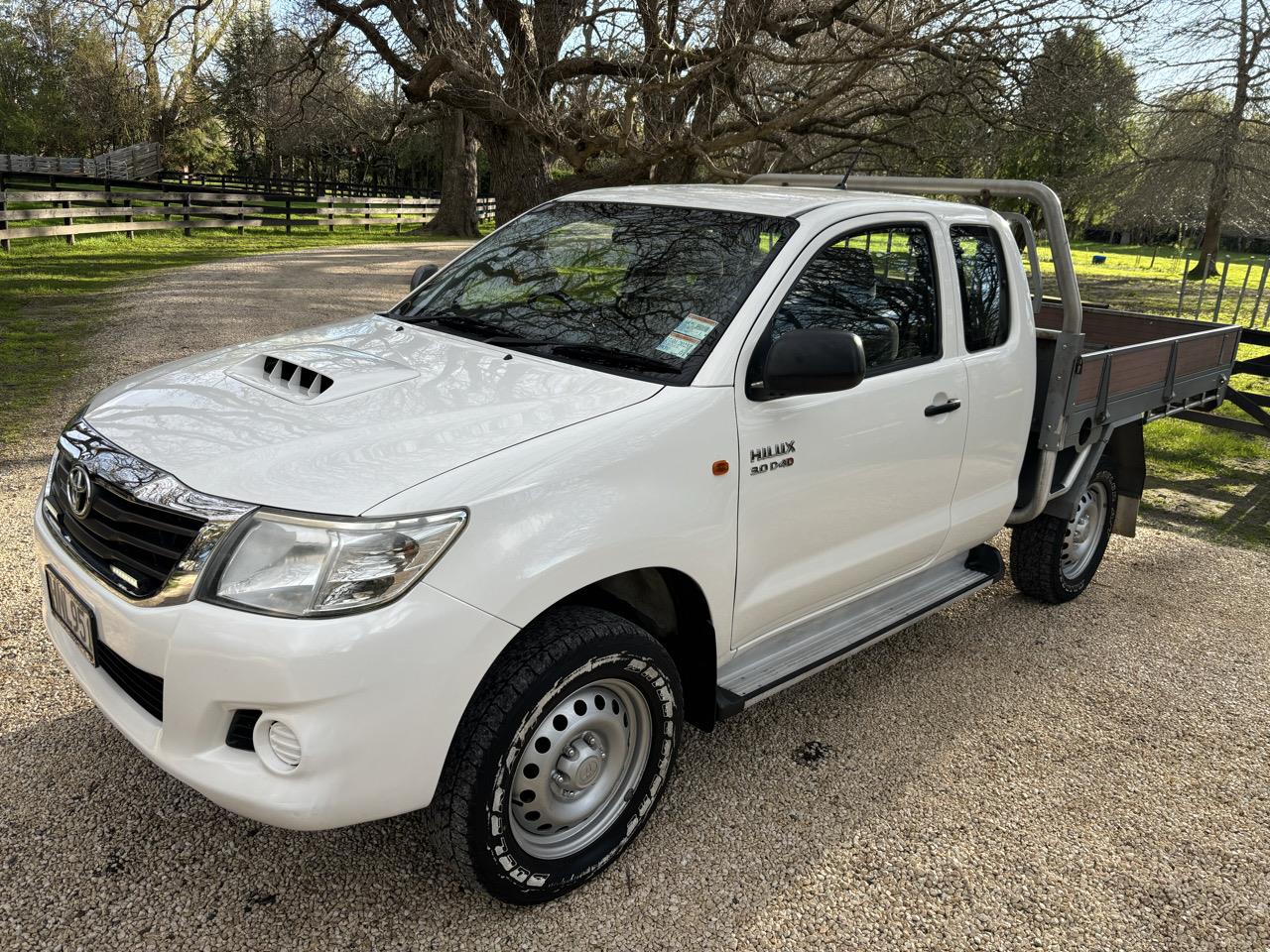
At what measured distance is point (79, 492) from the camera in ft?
9.17

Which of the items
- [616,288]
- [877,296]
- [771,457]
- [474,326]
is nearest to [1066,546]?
[877,296]

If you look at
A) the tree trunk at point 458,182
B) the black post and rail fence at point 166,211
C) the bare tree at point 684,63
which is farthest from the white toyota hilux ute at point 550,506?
the tree trunk at point 458,182

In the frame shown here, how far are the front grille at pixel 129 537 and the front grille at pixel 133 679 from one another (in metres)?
0.22

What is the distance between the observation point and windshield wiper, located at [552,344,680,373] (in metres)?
3.09

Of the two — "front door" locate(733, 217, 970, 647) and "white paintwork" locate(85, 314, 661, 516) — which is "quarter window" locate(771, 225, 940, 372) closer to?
"front door" locate(733, 217, 970, 647)

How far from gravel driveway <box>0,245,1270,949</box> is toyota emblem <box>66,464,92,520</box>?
1.05 m

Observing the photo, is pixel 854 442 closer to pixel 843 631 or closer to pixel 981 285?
pixel 843 631

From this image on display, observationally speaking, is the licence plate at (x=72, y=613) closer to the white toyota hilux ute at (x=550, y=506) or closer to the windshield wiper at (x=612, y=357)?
the white toyota hilux ute at (x=550, y=506)

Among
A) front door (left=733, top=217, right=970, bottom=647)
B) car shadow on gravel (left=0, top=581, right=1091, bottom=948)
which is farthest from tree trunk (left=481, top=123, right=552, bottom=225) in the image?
car shadow on gravel (left=0, top=581, right=1091, bottom=948)

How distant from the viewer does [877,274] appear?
3.74 metres

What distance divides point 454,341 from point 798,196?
1480 millimetres

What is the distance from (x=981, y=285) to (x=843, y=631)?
1615mm

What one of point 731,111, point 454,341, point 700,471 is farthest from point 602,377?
point 731,111

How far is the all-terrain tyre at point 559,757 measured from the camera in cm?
255
